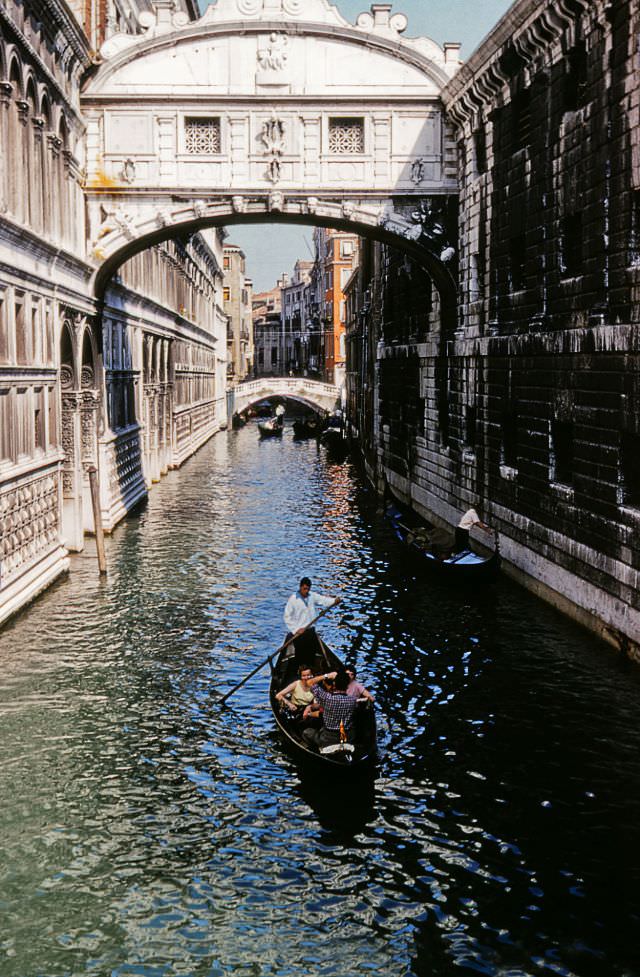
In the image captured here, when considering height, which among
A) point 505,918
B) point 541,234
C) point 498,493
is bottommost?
point 505,918

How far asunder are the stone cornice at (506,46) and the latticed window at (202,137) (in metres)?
5.01

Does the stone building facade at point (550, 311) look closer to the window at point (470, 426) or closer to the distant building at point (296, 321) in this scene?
the window at point (470, 426)

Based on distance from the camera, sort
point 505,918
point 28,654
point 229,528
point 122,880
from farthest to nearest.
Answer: point 229,528, point 28,654, point 122,880, point 505,918

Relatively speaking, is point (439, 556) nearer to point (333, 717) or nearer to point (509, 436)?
point (509, 436)

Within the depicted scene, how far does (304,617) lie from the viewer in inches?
581

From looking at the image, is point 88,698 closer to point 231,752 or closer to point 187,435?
point 231,752

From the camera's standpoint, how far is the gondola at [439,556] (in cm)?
2000

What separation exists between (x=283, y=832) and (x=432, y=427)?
2022cm

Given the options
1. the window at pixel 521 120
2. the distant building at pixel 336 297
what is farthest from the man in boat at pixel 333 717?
the distant building at pixel 336 297

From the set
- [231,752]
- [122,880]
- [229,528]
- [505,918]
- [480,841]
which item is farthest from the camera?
[229,528]

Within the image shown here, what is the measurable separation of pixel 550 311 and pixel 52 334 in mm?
8934

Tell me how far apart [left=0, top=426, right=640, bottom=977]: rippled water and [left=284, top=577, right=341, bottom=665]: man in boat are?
2.60 ft

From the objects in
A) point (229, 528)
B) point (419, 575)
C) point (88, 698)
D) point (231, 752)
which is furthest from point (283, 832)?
point (229, 528)

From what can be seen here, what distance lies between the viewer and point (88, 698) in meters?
14.1
